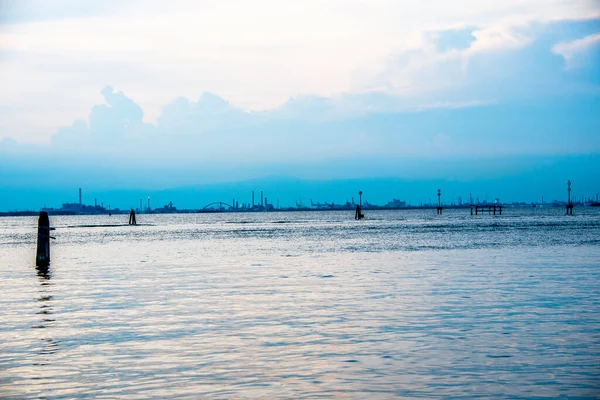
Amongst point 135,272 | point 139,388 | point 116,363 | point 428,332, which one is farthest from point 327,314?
point 135,272

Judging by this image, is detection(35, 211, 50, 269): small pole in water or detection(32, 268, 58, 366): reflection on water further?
detection(35, 211, 50, 269): small pole in water

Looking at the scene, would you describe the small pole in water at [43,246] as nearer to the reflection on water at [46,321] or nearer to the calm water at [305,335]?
the calm water at [305,335]

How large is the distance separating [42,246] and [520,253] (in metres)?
24.2

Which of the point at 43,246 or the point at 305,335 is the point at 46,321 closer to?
the point at 305,335

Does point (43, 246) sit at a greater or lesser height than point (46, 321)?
greater

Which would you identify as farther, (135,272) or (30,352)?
(135,272)

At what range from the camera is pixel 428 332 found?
15336mm

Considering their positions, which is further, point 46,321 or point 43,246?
point 43,246

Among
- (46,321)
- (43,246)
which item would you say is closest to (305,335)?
(46,321)

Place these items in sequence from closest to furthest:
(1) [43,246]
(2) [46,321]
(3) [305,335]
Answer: (3) [305,335] → (2) [46,321] → (1) [43,246]

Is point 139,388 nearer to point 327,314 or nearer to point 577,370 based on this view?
point 577,370

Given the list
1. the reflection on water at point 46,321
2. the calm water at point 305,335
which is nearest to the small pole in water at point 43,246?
the calm water at point 305,335

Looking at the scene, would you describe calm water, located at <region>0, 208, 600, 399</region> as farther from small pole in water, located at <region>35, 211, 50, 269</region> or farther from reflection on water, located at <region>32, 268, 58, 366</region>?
small pole in water, located at <region>35, 211, 50, 269</region>

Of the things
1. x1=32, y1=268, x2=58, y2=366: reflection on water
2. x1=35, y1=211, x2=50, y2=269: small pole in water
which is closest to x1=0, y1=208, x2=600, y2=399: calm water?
x1=32, y1=268, x2=58, y2=366: reflection on water
